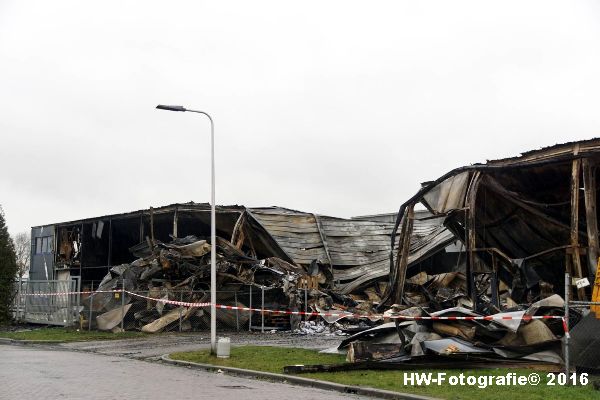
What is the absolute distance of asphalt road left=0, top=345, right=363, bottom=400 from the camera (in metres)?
11.1

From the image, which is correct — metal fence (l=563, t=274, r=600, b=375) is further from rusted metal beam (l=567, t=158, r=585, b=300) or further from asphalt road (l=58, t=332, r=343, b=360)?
asphalt road (l=58, t=332, r=343, b=360)

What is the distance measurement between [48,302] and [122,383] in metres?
19.6

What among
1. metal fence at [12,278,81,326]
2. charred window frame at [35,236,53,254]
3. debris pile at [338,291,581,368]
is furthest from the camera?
charred window frame at [35,236,53,254]

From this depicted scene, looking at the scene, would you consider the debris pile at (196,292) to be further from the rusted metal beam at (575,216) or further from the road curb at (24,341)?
the rusted metal beam at (575,216)

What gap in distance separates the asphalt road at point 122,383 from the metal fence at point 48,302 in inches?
444

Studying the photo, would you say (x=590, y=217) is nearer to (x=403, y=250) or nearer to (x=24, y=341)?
(x=403, y=250)

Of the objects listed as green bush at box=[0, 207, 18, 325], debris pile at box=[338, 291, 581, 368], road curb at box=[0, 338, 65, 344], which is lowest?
road curb at box=[0, 338, 65, 344]

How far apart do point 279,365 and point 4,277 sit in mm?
21186

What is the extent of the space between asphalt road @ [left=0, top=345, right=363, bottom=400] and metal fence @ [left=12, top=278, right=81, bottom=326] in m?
11.3

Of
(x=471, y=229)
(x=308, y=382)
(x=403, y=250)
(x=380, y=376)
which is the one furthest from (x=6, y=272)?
(x=380, y=376)

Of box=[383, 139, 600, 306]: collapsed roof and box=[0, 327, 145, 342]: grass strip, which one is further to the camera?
box=[0, 327, 145, 342]: grass strip

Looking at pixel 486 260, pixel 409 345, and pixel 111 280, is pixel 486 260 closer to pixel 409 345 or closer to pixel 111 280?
pixel 409 345

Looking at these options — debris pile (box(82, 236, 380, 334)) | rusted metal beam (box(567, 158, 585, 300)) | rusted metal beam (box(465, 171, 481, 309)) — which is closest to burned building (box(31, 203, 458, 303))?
debris pile (box(82, 236, 380, 334))

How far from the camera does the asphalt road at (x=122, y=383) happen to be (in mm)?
11125
